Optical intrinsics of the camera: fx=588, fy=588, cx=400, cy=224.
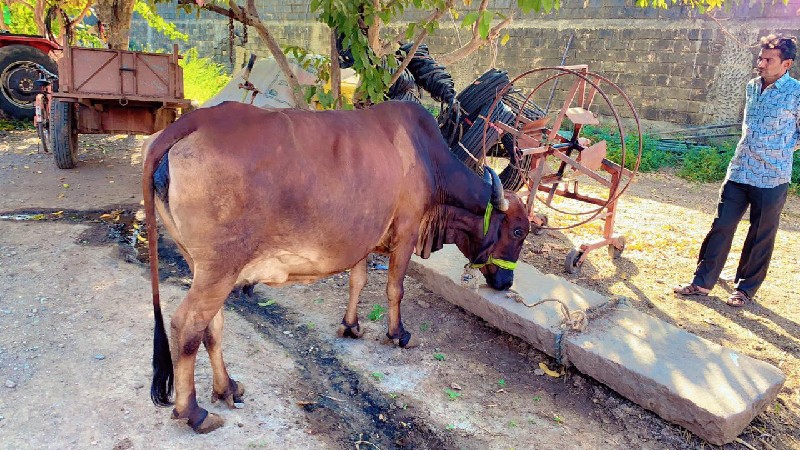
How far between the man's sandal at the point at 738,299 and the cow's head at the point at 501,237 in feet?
7.25

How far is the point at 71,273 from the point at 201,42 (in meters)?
17.6

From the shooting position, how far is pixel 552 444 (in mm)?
3307

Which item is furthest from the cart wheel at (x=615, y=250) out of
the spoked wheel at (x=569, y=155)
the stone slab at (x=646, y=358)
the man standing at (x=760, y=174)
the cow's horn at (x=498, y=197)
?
the cow's horn at (x=498, y=197)

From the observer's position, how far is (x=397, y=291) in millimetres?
4125

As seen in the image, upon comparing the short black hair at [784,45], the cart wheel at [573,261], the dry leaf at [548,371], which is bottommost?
the dry leaf at [548,371]

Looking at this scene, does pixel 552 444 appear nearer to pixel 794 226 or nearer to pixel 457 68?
pixel 794 226

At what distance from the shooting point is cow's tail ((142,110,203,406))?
2.87 metres

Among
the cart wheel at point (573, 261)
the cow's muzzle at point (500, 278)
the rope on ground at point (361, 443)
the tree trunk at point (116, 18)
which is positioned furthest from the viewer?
the tree trunk at point (116, 18)

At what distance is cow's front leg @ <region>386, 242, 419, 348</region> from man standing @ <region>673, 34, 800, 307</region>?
2771 mm

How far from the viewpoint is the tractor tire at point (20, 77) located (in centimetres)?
1028

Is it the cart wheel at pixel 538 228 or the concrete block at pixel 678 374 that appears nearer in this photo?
the concrete block at pixel 678 374

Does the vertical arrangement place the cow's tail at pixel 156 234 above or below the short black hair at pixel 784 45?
below

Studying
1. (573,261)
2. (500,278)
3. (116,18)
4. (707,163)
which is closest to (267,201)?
(500,278)

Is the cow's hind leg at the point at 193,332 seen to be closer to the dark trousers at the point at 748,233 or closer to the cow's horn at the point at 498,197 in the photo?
the cow's horn at the point at 498,197
